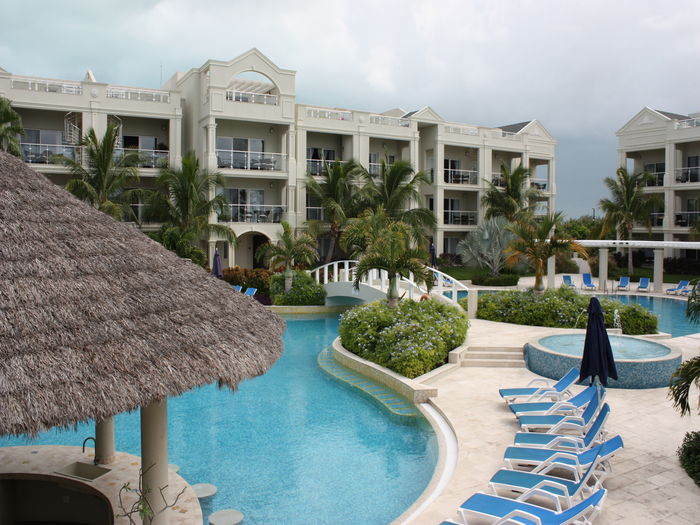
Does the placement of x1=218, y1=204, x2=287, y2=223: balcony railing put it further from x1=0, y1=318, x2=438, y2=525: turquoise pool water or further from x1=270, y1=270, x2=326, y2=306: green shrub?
x1=0, y1=318, x2=438, y2=525: turquoise pool water

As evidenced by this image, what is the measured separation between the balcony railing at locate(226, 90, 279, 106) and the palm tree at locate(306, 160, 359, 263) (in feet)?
14.3

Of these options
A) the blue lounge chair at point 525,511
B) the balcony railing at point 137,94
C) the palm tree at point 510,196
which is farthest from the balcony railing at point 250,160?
the blue lounge chair at point 525,511

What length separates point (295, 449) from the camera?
1019 centimetres

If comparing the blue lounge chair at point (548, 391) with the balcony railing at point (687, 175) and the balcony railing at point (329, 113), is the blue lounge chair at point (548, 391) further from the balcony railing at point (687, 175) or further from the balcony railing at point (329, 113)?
the balcony railing at point (687, 175)

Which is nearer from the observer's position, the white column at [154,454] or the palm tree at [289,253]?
the white column at [154,454]

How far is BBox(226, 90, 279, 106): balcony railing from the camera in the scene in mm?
30844

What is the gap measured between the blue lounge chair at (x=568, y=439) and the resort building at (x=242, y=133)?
2246 cm

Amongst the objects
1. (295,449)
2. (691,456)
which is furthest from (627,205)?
(295,449)

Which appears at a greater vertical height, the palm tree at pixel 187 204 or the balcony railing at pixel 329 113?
the balcony railing at pixel 329 113

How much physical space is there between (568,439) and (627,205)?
3235 centimetres

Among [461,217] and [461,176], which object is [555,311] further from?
[461,176]

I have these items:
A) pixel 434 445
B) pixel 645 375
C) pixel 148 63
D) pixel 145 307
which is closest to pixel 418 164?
pixel 148 63

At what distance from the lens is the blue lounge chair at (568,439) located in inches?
→ 336

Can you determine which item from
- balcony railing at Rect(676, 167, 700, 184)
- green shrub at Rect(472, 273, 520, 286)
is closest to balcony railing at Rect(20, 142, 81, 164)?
green shrub at Rect(472, 273, 520, 286)
